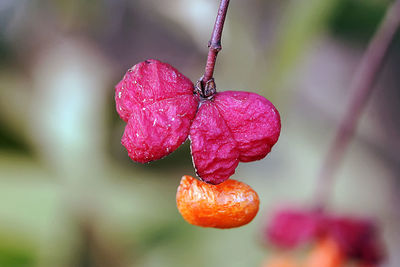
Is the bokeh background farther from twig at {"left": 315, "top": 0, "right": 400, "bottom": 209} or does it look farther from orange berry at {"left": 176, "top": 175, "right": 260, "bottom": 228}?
orange berry at {"left": 176, "top": 175, "right": 260, "bottom": 228}

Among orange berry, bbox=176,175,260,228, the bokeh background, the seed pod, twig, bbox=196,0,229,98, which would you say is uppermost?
twig, bbox=196,0,229,98

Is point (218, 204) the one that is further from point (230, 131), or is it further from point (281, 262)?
point (281, 262)

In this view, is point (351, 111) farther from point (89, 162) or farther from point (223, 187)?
point (89, 162)

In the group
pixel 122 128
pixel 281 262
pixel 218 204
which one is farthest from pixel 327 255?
pixel 122 128

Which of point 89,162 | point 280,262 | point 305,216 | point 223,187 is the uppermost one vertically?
point 223,187

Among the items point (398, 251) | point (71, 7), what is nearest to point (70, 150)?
point (71, 7)

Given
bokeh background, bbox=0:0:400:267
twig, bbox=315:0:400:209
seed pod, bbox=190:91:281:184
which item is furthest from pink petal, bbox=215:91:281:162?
bokeh background, bbox=0:0:400:267

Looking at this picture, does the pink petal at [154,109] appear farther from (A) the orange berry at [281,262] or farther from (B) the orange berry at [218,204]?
(A) the orange berry at [281,262]
